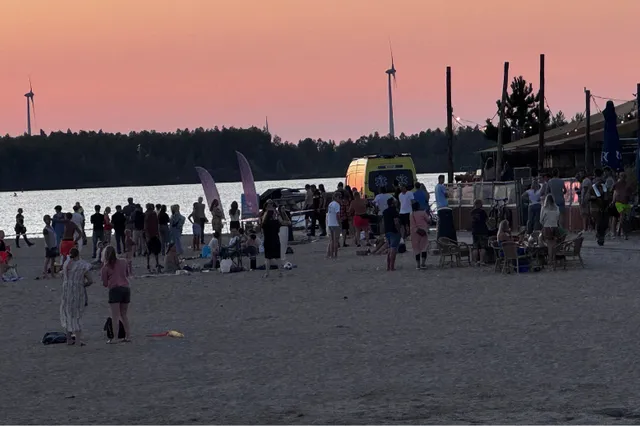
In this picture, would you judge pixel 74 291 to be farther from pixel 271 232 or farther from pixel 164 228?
pixel 164 228

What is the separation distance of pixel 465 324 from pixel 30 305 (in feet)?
30.6

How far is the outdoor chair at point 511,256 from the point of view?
82.2ft

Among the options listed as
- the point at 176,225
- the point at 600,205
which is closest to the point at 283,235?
the point at 176,225

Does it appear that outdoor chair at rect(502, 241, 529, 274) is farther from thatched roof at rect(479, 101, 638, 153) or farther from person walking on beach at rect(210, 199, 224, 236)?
thatched roof at rect(479, 101, 638, 153)

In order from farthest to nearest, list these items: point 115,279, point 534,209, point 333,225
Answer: point 333,225, point 534,209, point 115,279

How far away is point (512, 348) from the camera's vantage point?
15242mm

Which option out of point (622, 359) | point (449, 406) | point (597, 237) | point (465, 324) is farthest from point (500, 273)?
point (449, 406)

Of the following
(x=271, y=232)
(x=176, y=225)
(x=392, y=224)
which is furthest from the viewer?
(x=176, y=225)

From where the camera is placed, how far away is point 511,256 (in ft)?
82.6

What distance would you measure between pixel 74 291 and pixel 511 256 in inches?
406

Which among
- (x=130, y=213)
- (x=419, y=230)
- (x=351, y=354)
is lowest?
(x=351, y=354)

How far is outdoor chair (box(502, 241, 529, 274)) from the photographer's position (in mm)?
25047

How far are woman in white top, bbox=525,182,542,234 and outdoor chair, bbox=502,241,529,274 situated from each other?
454cm

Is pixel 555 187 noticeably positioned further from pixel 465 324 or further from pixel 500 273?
pixel 465 324
